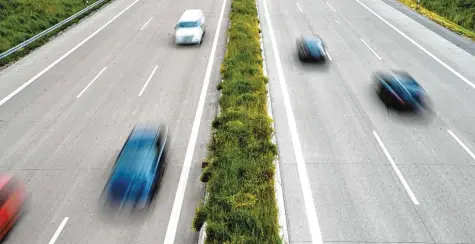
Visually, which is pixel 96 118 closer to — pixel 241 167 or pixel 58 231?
pixel 58 231

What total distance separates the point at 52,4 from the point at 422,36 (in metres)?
32.6

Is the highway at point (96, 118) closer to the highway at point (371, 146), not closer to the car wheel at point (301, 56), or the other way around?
the highway at point (371, 146)

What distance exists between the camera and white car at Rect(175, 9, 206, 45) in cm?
2627

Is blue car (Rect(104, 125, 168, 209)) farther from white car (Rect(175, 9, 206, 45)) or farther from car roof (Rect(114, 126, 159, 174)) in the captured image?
white car (Rect(175, 9, 206, 45))

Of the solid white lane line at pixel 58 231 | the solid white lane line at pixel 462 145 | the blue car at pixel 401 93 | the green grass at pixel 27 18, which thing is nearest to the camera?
the solid white lane line at pixel 58 231

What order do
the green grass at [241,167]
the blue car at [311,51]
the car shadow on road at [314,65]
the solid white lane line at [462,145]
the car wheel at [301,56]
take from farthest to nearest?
the car wheel at [301,56] → the blue car at [311,51] → the car shadow on road at [314,65] → the solid white lane line at [462,145] → the green grass at [241,167]

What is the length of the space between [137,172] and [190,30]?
56.0 feet

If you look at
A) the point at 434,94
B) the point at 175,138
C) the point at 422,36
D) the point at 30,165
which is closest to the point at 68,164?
the point at 30,165

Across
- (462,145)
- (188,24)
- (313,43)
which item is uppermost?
(188,24)

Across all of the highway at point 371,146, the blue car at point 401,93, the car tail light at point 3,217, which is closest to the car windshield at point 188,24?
the highway at point 371,146

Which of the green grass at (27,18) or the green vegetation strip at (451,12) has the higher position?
the green grass at (27,18)

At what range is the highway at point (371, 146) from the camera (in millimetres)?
11438

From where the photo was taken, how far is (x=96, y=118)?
17.2 metres

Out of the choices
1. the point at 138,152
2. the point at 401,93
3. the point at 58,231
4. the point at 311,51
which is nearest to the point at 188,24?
the point at 311,51
